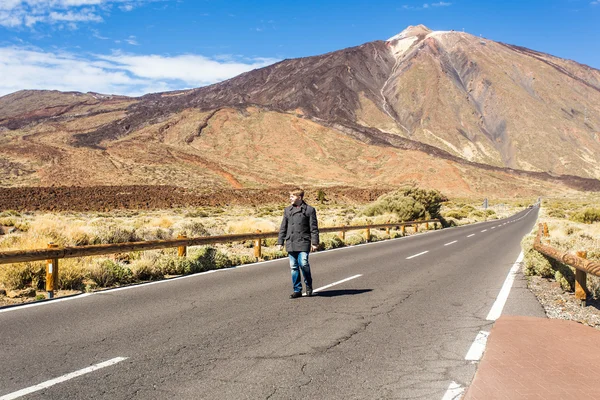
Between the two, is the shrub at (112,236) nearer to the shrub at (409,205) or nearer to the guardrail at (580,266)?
the guardrail at (580,266)

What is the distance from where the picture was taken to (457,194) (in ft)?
335

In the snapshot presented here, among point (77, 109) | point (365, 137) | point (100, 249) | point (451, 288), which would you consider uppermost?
point (77, 109)

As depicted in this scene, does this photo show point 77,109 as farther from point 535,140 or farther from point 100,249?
point 100,249

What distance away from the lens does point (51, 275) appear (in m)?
8.72

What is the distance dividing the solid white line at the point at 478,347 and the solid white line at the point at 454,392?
2.78 ft

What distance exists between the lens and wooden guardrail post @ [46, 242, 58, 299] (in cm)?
860

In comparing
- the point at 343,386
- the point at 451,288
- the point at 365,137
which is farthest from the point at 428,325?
the point at 365,137

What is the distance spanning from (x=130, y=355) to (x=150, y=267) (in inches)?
246

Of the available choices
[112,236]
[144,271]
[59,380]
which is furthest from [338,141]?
[59,380]

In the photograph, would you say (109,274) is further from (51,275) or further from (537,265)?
(537,265)

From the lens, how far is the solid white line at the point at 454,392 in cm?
432

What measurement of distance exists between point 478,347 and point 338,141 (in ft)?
376

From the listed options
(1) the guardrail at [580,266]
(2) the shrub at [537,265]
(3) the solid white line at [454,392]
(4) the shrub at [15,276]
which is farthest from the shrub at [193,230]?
(3) the solid white line at [454,392]

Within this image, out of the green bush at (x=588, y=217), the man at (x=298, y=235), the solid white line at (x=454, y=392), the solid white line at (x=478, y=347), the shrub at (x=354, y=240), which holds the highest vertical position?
the man at (x=298, y=235)
